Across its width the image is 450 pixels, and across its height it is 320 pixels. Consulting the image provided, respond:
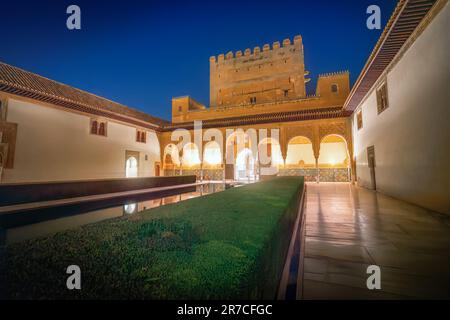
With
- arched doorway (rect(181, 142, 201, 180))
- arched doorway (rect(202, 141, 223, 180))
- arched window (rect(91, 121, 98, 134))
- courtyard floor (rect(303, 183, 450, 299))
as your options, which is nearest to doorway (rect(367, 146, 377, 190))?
courtyard floor (rect(303, 183, 450, 299))

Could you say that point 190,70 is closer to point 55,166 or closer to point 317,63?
point 317,63

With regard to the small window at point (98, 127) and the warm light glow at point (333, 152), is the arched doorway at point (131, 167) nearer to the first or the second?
the small window at point (98, 127)

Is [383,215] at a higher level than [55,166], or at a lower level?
lower

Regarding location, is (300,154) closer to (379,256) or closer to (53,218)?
(379,256)

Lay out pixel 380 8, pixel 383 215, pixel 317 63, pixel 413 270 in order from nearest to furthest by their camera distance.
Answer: pixel 413 270, pixel 383 215, pixel 380 8, pixel 317 63

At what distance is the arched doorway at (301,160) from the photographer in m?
15.3

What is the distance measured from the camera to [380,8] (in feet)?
18.2

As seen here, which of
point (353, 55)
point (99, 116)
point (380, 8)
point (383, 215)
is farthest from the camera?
point (353, 55)

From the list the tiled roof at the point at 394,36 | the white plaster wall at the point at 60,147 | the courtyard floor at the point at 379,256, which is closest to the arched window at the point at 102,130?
the white plaster wall at the point at 60,147

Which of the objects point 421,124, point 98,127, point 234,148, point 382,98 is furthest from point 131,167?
point 421,124

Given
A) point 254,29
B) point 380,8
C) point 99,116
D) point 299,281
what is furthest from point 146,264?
point 254,29

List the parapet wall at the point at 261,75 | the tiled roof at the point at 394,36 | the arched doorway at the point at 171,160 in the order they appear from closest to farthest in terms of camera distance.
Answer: the tiled roof at the point at 394,36 < the arched doorway at the point at 171,160 < the parapet wall at the point at 261,75

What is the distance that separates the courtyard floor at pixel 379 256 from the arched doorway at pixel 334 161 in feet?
35.9

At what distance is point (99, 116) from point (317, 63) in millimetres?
69389
